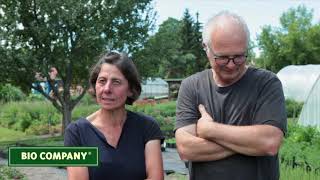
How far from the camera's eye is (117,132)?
2352 millimetres

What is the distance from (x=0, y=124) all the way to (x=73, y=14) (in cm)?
843

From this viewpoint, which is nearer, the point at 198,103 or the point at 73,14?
the point at 198,103

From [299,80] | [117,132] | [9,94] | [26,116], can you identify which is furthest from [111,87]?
[9,94]

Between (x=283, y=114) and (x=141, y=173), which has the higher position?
(x=283, y=114)

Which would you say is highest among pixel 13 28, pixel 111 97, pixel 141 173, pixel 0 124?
pixel 13 28

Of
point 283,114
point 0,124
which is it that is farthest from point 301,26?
point 283,114

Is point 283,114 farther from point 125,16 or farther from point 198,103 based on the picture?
point 125,16

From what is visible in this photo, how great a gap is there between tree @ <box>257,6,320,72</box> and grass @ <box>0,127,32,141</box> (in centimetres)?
3066

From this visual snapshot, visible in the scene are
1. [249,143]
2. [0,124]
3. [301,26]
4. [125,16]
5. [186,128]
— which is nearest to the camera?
[249,143]

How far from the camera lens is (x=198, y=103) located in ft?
7.87

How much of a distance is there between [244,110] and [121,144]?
1.86ft

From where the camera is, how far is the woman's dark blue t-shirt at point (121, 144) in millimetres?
2229

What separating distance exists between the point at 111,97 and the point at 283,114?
2.53 ft

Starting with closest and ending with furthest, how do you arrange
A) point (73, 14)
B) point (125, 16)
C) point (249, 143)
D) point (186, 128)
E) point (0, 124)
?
point (249, 143) → point (186, 128) → point (73, 14) → point (125, 16) → point (0, 124)
